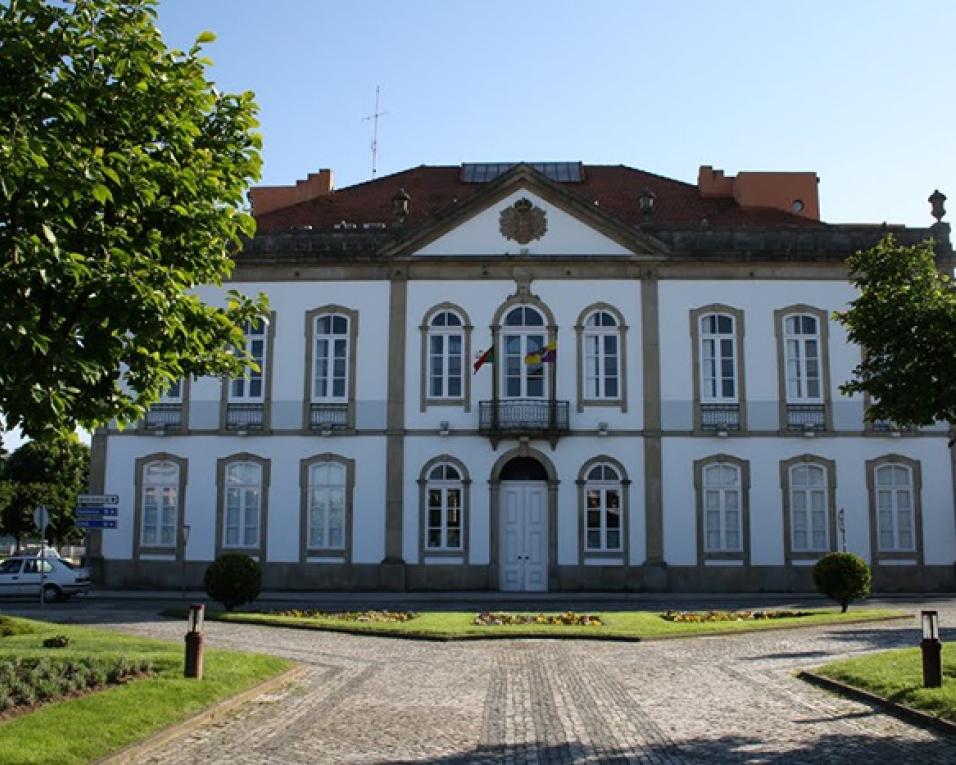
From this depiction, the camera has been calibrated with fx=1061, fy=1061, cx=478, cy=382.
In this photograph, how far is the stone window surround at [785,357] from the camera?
100ft

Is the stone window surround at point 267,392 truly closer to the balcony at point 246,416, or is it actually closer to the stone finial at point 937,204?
Result: the balcony at point 246,416

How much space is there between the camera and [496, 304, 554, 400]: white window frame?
3070 cm

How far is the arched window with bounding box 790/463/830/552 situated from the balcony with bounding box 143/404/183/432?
18.0 meters

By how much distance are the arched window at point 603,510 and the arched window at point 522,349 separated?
2.85 meters

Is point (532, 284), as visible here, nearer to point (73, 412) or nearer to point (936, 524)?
point (936, 524)

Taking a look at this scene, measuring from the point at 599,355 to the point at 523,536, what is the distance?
568 cm

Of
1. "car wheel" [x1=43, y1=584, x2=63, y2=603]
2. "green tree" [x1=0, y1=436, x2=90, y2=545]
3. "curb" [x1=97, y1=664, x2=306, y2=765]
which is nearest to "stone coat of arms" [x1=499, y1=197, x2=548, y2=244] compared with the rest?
"car wheel" [x1=43, y1=584, x2=63, y2=603]

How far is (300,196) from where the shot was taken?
37.5 metres

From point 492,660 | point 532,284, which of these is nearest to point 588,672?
point 492,660

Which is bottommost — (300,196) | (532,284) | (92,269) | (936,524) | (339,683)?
(339,683)

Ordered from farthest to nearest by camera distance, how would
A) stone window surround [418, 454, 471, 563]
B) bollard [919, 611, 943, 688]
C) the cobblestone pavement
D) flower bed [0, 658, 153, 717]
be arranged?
stone window surround [418, 454, 471, 563]
bollard [919, 611, 943, 688]
flower bed [0, 658, 153, 717]
the cobblestone pavement

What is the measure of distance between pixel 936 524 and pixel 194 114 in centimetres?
2582

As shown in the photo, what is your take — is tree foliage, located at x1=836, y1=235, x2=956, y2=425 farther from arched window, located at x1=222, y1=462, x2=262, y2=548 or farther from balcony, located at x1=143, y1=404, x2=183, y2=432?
balcony, located at x1=143, y1=404, x2=183, y2=432

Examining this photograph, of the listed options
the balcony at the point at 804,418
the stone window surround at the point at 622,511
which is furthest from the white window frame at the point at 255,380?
the balcony at the point at 804,418
